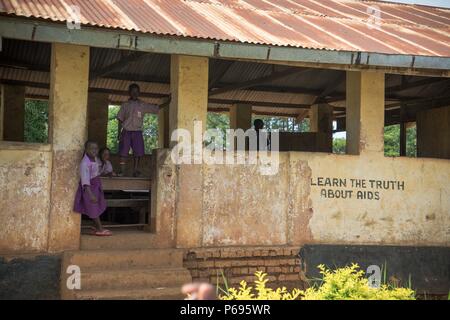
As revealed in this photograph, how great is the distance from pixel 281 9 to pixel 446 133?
4.02 meters

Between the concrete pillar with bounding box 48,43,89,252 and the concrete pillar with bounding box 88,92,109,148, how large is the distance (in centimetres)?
506

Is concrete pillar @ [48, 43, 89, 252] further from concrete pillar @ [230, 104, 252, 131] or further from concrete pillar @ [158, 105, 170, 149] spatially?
concrete pillar @ [230, 104, 252, 131]

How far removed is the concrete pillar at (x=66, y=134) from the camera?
704 centimetres

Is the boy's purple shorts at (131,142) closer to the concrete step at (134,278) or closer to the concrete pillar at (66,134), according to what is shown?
the concrete pillar at (66,134)

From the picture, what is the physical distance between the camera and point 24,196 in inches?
271

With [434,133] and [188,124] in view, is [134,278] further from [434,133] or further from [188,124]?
[434,133]

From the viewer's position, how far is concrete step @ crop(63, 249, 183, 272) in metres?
6.96

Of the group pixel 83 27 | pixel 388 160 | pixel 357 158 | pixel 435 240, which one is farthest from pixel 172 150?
pixel 435 240

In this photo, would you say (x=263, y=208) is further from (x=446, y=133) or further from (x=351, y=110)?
(x=446, y=133)

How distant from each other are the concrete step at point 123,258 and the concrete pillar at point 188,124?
0.85 feet

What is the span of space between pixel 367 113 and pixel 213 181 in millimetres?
2496

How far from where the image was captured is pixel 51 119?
7.11 metres

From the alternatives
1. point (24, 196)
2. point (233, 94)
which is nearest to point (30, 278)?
point (24, 196)

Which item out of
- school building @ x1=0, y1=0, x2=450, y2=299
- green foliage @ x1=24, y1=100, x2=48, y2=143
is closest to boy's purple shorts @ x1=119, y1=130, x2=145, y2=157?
school building @ x1=0, y1=0, x2=450, y2=299
